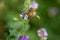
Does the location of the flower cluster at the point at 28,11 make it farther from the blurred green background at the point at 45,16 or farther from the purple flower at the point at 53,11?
the purple flower at the point at 53,11

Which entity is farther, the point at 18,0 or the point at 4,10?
the point at 18,0

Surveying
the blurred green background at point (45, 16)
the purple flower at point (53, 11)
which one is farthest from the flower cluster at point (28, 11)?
the purple flower at point (53, 11)

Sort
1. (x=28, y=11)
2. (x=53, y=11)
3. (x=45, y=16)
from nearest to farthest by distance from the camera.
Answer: (x=28, y=11) → (x=45, y=16) → (x=53, y=11)

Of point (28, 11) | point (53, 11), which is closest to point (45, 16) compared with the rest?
point (53, 11)

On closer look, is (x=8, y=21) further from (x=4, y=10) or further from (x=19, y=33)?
(x=4, y=10)

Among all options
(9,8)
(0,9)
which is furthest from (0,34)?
(9,8)

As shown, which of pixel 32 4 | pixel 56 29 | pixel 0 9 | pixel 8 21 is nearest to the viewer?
pixel 32 4

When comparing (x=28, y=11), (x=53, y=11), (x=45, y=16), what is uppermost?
(x=53, y=11)

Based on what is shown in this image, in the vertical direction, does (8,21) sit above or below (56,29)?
below

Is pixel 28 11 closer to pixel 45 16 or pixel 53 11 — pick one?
pixel 45 16

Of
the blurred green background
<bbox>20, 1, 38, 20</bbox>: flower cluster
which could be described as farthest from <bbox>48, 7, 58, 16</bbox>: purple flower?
<bbox>20, 1, 38, 20</bbox>: flower cluster

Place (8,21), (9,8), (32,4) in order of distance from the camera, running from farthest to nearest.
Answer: (9,8)
(8,21)
(32,4)
